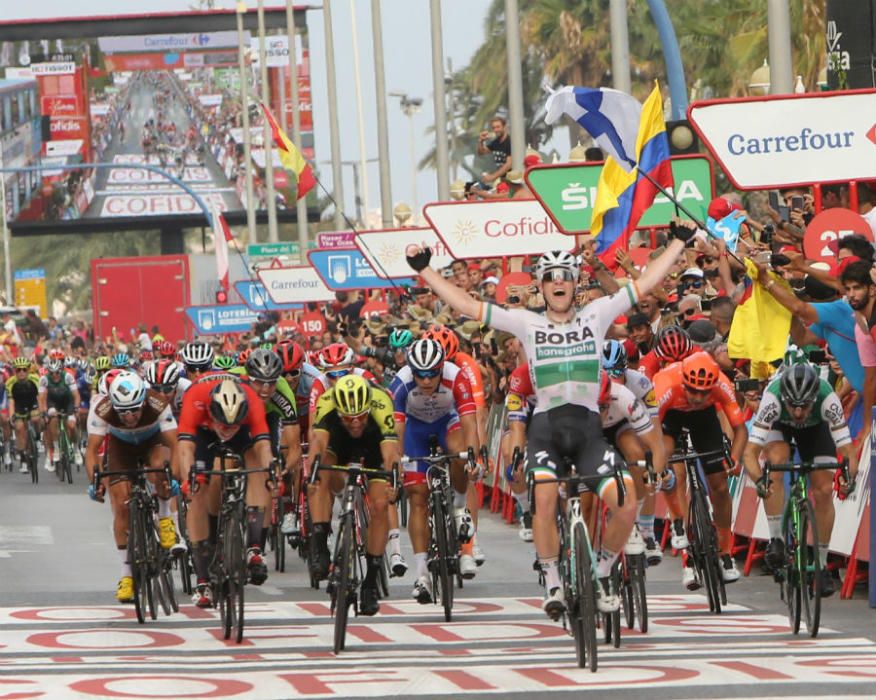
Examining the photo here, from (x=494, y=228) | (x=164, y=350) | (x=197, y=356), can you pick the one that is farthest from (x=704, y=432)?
(x=164, y=350)

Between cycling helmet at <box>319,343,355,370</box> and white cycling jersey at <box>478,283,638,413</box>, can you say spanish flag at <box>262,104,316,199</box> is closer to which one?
cycling helmet at <box>319,343,355,370</box>

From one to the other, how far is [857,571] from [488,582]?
337 cm

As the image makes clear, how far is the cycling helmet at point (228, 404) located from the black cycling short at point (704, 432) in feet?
8.97

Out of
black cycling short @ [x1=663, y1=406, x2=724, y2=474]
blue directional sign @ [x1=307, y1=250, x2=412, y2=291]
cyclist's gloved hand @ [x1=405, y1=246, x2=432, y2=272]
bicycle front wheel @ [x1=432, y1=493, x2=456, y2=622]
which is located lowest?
bicycle front wheel @ [x1=432, y1=493, x2=456, y2=622]

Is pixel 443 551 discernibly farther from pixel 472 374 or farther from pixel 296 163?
pixel 296 163

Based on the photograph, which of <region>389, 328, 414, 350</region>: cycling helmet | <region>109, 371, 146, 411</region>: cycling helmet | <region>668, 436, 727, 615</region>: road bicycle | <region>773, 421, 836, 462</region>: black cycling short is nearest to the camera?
<region>773, 421, 836, 462</region>: black cycling short

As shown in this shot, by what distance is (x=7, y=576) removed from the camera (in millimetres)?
19625

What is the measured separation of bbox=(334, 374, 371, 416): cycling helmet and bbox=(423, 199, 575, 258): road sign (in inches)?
442

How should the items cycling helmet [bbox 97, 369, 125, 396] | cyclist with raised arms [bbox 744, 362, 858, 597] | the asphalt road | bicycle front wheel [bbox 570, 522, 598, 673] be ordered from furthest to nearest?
cycling helmet [bbox 97, 369, 125, 396], cyclist with raised arms [bbox 744, 362, 858, 597], bicycle front wheel [bbox 570, 522, 598, 673], the asphalt road

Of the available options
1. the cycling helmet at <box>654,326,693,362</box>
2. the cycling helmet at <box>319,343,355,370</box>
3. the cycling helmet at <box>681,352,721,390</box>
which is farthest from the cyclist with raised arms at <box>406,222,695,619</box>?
the cycling helmet at <box>319,343,355,370</box>

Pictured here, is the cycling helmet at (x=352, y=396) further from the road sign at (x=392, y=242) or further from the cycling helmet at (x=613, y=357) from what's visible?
the road sign at (x=392, y=242)

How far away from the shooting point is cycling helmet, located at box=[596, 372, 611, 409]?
539 inches

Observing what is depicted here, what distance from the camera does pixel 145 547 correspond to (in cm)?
1561

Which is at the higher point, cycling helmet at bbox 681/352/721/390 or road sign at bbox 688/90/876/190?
road sign at bbox 688/90/876/190
